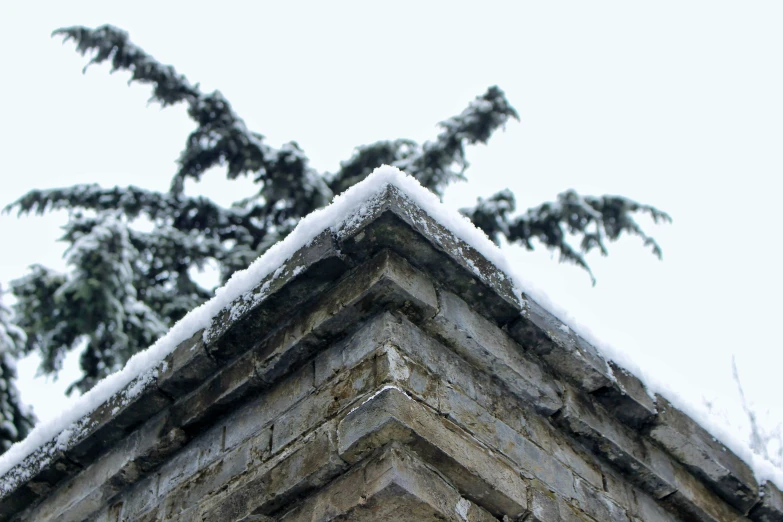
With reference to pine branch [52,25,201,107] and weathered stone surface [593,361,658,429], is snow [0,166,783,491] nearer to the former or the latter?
weathered stone surface [593,361,658,429]

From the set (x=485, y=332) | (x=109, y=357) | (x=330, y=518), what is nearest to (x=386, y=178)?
(x=485, y=332)

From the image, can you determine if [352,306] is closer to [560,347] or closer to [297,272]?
[297,272]

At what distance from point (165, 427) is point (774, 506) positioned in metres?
2.78

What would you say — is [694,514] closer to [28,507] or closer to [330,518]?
[330,518]

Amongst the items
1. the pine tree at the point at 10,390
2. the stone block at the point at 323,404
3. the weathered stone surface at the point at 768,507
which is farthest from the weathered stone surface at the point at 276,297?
the pine tree at the point at 10,390

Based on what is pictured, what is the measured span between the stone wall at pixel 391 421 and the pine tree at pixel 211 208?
16.4ft

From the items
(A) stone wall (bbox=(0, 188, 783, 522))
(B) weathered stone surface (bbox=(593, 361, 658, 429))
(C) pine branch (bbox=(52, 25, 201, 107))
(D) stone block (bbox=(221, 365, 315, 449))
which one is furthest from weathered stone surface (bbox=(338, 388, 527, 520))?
(C) pine branch (bbox=(52, 25, 201, 107))

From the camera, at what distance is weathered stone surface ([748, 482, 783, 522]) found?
3723 millimetres

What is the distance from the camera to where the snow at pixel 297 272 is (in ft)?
10.1

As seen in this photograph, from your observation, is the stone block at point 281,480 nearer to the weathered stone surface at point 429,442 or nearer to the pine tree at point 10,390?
the weathered stone surface at point 429,442

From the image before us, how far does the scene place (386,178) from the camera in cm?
305

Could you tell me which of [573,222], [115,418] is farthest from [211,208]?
[115,418]

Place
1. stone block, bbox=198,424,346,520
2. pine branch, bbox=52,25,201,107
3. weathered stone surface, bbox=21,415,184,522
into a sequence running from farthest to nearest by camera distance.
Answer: pine branch, bbox=52,25,201,107, weathered stone surface, bbox=21,415,184,522, stone block, bbox=198,424,346,520

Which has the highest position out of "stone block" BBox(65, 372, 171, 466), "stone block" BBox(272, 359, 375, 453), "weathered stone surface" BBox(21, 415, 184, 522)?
"stone block" BBox(65, 372, 171, 466)
